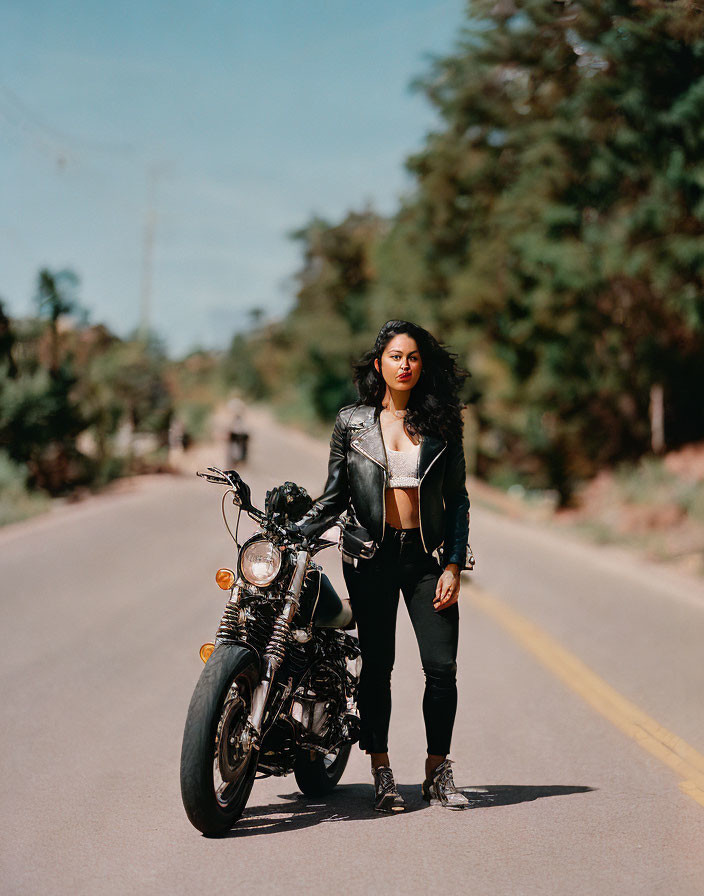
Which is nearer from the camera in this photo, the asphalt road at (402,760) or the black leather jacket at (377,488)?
the asphalt road at (402,760)

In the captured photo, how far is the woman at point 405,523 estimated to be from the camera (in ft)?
15.8

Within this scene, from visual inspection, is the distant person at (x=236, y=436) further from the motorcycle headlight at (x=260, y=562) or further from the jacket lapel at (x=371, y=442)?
the motorcycle headlight at (x=260, y=562)

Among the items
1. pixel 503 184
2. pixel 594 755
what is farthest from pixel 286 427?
pixel 594 755

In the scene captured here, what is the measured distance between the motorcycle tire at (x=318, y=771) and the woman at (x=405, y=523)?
24 cm

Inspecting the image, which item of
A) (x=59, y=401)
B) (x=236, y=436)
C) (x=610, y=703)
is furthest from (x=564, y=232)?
(x=610, y=703)

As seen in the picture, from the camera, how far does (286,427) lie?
8438cm

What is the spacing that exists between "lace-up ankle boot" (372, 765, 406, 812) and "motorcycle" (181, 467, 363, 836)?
0.78 ft

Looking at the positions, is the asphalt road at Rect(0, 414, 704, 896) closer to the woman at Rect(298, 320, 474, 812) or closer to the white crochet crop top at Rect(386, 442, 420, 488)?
the woman at Rect(298, 320, 474, 812)

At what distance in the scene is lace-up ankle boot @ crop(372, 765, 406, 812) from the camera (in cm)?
487

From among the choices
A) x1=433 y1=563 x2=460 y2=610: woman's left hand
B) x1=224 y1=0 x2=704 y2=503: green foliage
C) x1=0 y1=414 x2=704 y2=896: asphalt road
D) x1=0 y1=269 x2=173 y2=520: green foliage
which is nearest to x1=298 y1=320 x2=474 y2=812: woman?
x1=433 y1=563 x2=460 y2=610: woman's left hand

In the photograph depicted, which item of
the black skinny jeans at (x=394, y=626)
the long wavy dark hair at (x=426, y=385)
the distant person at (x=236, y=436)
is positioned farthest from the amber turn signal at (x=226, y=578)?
the distant person at (x=236, y=436)

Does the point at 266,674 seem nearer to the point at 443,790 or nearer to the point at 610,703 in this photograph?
the point at 443,790

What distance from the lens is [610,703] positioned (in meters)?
7.23

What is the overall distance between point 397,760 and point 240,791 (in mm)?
1575
